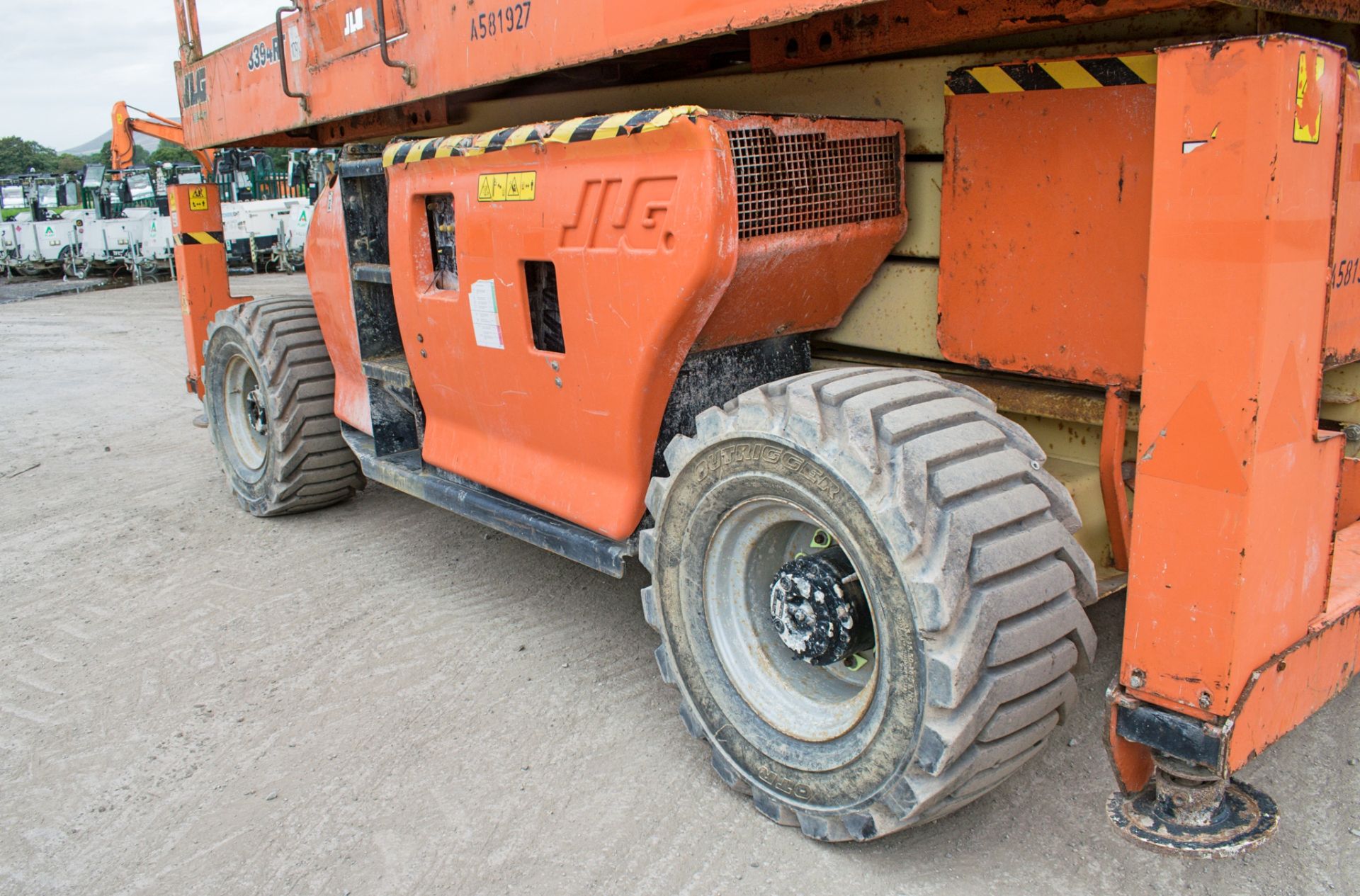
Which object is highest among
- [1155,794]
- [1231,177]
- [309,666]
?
[1231,177]

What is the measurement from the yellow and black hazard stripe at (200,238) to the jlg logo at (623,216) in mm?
4607

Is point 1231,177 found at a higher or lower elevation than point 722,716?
higher

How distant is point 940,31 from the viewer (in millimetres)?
2770

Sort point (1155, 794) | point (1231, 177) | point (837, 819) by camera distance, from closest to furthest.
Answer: point (1231, 177) < point (1155, 794) < point (837, 819)

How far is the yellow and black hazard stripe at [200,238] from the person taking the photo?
6.89 meters

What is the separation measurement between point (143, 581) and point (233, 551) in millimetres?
454

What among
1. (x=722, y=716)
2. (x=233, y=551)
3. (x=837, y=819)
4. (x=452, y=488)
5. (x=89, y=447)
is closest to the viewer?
(x=837, y=819)

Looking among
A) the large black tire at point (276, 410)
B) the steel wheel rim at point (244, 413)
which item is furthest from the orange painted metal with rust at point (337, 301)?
the steel wheel rim at point (244, 413)

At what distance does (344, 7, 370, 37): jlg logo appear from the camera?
4273 millimetres

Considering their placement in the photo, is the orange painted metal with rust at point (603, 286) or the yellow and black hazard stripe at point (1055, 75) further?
the orange painted metal with rust at point (603, 286)

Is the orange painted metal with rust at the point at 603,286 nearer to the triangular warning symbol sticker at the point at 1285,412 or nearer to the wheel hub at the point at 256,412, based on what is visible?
the triangular warning symbol sticker at the point at 1285,412

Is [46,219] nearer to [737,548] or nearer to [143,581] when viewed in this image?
[143,581]

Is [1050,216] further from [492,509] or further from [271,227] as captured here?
[271,227]

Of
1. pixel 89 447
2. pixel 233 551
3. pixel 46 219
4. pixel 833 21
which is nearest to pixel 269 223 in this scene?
pixel 46 219
